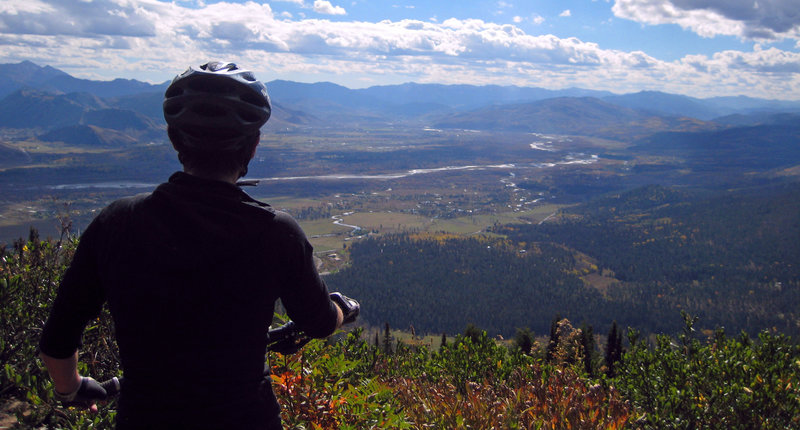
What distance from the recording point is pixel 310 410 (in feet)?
11.3

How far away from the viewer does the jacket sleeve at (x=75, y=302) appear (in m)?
2.18

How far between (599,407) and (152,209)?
3.65 m

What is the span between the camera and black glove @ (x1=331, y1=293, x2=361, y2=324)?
259 cm

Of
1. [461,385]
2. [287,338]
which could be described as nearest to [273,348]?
[287,338]

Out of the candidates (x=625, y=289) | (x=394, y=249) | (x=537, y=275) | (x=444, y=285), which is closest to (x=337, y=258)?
(x=394, y=249)

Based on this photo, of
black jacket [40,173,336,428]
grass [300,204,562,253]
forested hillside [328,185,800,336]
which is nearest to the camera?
black jacket [40,173,336,428]

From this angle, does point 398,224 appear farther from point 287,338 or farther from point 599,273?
point 287,338

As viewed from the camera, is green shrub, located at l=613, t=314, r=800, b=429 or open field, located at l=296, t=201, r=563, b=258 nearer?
green shrub, located at l=613, t=314, r=800, b=429

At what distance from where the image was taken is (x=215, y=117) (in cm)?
233

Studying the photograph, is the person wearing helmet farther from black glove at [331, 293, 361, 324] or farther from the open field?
the open field

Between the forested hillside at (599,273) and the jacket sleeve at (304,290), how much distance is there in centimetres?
8881

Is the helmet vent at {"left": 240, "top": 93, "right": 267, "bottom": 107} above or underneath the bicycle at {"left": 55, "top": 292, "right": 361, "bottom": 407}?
above

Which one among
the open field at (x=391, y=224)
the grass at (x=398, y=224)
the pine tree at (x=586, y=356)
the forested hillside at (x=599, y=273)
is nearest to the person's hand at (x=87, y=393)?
the pine tree at (x=586, y=356)

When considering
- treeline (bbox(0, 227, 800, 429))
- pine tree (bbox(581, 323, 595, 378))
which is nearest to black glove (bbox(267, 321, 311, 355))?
treeline (bbox(0, 227, 800, 429))
